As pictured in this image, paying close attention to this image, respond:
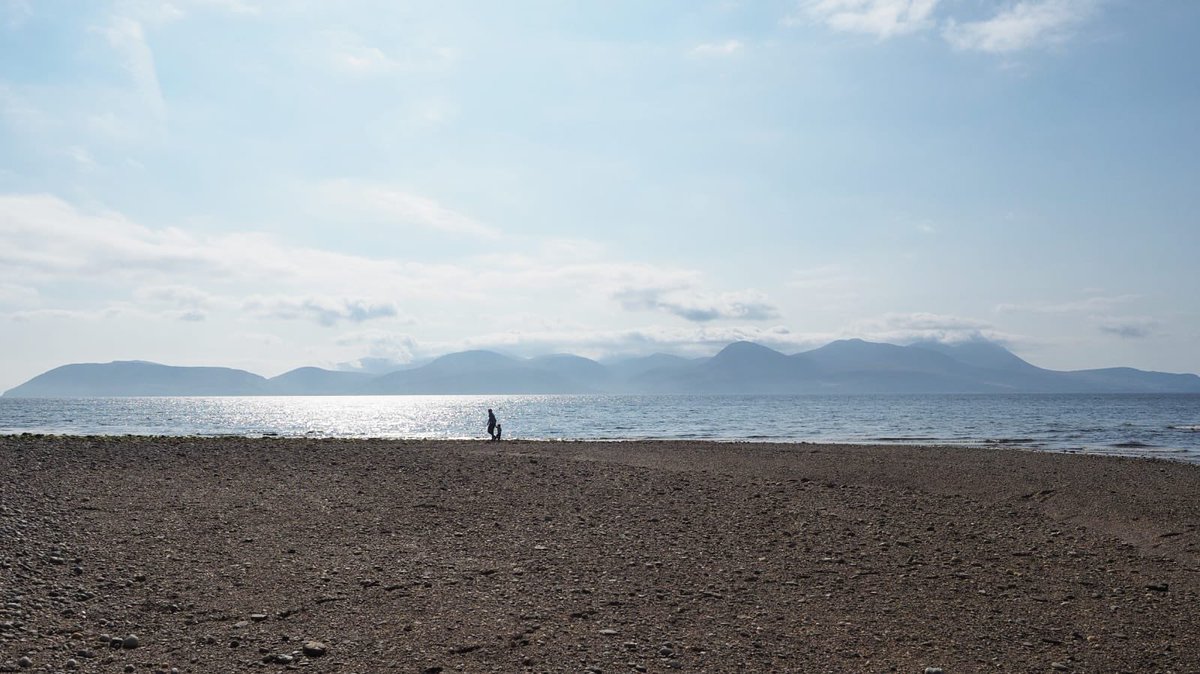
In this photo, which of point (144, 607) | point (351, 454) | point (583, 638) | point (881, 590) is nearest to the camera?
point (583, 638)

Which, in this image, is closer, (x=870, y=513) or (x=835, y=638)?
(x=835, y=638)

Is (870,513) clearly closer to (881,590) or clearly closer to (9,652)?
(881,590)

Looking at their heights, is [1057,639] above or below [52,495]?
below

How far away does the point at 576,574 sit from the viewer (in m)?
11.2

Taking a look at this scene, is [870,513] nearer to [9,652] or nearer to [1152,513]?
[1152,513]

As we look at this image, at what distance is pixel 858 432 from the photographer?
60.6m

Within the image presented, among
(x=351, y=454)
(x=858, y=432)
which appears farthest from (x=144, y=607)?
(x=858, y=432)

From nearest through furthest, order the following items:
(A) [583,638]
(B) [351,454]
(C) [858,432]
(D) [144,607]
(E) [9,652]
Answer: (E) [9,652] → (A) [583,638] → (D) [144,607] → (B) [351,454] → (C) [858,432]

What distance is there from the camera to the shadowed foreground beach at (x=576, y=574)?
8102mm

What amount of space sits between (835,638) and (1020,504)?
13170 mm

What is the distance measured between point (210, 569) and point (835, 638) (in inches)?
345

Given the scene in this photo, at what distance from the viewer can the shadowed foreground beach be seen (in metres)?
8.10

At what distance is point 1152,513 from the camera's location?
59.0ft

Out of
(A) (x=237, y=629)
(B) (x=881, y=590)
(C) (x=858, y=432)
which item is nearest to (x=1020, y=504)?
(B) (x=881, y=590)
